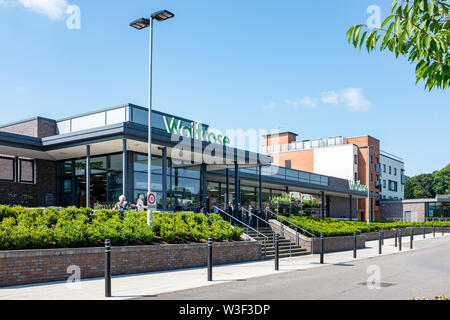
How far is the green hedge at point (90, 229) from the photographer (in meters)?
11.9

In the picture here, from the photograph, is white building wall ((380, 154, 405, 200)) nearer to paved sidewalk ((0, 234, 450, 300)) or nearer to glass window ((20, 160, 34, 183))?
glass window ((20, 160, 34, 183))

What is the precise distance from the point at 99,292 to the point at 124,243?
4146mm

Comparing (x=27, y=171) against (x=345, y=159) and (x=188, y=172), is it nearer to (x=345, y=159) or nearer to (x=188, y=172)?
(x=188, y=172)

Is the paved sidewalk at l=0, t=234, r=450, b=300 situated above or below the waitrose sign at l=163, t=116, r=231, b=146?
below

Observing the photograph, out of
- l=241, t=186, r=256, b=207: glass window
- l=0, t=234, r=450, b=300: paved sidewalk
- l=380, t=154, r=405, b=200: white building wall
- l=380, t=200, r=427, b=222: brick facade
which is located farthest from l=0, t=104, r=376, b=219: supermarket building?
l=380, t=154, r=405, b=200: white building wall

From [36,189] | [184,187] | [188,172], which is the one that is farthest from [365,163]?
[36,189]

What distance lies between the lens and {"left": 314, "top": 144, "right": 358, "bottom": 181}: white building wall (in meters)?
62.8

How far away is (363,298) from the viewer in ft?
31.8

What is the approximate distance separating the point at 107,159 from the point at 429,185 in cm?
11352

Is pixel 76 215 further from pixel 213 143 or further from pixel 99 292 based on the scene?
pixel 213 143

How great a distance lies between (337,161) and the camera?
64.2m

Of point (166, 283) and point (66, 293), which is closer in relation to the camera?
point (66, 293)
